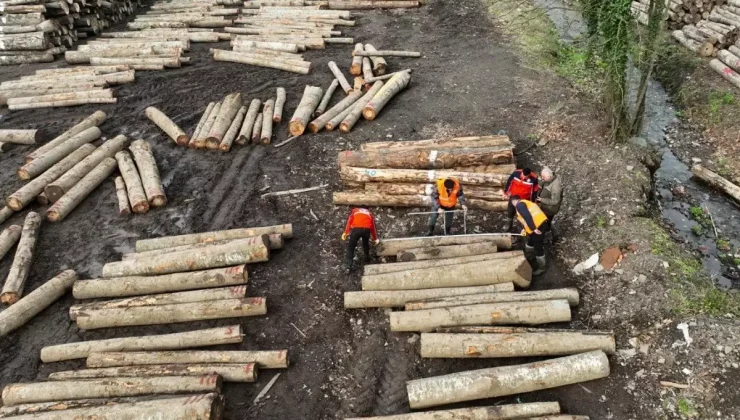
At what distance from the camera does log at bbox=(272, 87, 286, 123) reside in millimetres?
15867

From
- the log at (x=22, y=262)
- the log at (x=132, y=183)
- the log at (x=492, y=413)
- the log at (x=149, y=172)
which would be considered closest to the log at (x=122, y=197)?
the log at (x=132, y=183)

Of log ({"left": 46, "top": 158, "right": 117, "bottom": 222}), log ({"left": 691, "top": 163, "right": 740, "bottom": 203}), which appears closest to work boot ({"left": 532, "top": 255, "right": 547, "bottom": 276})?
log ({"left": 691, "top": 163, "right": 740, "bottom": 203})

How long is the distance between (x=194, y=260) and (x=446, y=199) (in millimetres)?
5293

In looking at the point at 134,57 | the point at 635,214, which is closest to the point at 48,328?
the point at 635,214

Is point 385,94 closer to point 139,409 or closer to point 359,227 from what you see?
point 359,227

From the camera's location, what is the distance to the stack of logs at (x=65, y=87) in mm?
17266

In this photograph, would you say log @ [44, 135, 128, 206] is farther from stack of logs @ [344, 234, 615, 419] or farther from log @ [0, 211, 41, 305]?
stack of logs @ [344, 234, 615, 419]

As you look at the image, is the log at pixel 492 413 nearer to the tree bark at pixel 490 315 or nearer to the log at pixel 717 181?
the tree bark at pixel 490 315

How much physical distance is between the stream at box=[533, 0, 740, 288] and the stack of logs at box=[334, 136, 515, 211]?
4327mm

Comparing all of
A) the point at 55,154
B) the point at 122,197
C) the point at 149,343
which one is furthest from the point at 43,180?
the point at 149,343

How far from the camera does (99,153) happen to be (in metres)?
14.1

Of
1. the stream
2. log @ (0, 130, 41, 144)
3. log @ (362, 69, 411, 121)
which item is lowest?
the stream

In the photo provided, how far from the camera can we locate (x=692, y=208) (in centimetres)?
1277

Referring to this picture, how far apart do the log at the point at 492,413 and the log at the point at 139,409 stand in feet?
7.63
